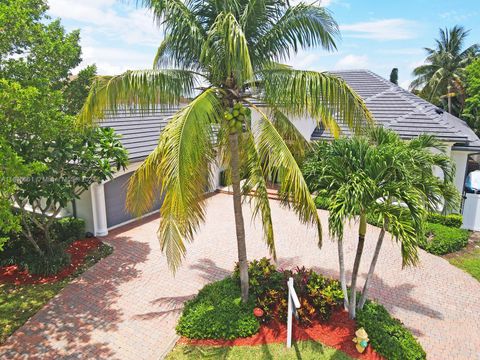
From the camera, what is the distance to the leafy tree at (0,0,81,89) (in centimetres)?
964

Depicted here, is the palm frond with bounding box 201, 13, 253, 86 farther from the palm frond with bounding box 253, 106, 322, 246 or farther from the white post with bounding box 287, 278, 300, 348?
the white post with bounding box 287, 278, 300, 348

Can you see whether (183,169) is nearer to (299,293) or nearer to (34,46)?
(299,293)

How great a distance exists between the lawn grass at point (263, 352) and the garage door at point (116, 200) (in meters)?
9.10

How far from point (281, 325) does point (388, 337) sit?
2618mm

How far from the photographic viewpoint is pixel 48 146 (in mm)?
10852

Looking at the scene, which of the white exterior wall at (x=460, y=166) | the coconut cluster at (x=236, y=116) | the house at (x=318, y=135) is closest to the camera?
the coconut cluster at (x=236, y=116)

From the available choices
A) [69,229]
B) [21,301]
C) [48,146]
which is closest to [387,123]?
[48,146]

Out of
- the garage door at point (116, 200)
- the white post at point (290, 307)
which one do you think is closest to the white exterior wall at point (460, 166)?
the white post at point (290, 307)

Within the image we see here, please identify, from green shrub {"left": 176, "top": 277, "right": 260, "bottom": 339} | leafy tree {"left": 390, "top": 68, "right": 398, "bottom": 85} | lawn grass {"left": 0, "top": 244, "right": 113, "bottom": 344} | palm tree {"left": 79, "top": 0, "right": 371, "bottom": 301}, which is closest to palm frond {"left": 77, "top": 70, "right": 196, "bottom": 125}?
palm tree {"left": 79, "top": 0, "right": 371, "bottom": 301}

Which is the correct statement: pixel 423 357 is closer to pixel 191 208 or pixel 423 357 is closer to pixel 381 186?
pixel 381 186

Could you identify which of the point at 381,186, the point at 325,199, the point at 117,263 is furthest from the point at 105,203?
the point at 381,186

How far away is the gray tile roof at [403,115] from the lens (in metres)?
17.2

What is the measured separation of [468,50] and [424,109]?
2520 centimetres

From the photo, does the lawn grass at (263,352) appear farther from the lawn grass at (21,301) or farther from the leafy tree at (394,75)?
the leafy tree at (394,75)
